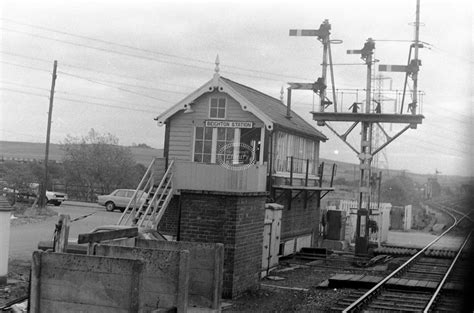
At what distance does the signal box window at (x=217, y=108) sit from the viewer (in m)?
18.1

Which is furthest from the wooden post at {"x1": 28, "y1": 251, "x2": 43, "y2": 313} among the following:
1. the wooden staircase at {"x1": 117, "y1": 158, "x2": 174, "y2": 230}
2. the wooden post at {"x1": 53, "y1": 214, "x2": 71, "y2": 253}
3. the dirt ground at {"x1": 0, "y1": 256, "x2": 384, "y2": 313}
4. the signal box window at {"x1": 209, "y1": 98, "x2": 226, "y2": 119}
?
the signal box window at {"x1": 209, "y1": 98, "x2": 226, "y2": 119}

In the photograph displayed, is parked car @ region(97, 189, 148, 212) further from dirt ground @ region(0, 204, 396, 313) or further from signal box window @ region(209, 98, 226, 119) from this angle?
dirt ground @ region(0, 204, 396, 313)

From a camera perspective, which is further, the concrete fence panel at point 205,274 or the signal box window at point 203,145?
the signal box window at point 203,145

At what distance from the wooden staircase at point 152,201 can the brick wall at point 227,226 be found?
93.5 inches

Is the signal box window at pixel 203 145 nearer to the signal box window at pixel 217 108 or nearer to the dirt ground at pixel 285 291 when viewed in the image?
the signal box window at pixel 217 108

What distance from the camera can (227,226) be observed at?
32.5 ft

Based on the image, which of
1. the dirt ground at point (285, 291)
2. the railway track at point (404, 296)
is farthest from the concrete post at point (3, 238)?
the railway track at point (404, 296)

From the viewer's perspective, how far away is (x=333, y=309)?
943cm

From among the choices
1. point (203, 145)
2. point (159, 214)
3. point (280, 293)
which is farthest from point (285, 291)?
point (203, 145)

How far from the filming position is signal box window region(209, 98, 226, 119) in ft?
59.4

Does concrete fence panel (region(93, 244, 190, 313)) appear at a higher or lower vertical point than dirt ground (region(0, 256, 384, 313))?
higher

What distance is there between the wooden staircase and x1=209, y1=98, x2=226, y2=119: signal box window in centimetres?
264

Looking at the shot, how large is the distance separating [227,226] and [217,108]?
868 cm

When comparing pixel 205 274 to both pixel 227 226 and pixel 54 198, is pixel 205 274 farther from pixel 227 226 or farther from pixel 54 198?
pixel 54 198
